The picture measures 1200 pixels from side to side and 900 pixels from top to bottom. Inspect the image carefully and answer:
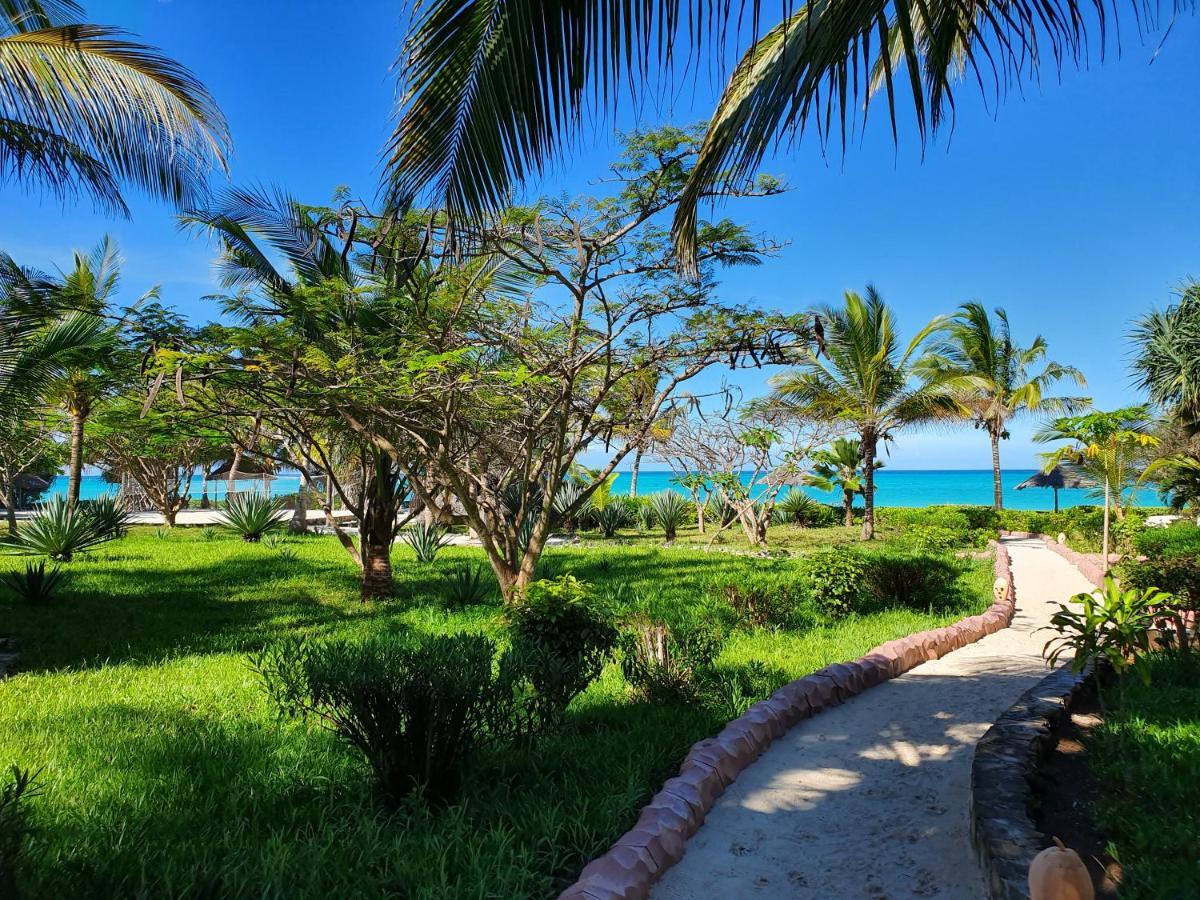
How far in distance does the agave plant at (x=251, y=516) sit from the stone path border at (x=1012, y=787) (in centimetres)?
1457

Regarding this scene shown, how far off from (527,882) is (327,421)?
6.95 m

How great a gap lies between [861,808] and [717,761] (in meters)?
0.73

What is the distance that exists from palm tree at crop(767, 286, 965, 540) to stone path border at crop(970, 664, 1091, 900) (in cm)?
1539

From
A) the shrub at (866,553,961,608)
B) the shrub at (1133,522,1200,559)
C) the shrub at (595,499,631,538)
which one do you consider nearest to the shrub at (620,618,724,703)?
the shrub at (866,553,961,608)

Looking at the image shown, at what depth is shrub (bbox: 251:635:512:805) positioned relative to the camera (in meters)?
3.32

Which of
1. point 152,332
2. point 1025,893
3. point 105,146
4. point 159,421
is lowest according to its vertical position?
point 1025,893

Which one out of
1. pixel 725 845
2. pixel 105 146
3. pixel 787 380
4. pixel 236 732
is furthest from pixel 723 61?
pixel 787 380

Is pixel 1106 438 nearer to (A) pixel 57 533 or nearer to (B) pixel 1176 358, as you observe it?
(B) pixel 1176 358

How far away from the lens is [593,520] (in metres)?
22.4

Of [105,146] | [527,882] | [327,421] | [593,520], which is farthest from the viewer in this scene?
[593,520]

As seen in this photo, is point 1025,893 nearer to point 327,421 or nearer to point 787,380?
point 327,421

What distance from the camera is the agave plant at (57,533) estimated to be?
11100 mm

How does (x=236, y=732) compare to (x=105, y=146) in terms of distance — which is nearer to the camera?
(x=236, y=732)

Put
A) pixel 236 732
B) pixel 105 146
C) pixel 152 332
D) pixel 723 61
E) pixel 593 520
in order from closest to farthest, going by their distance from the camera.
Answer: pixel 723 61
pixel 236 732
pixel 152 332
pixel 105 146
pixel 593 520
